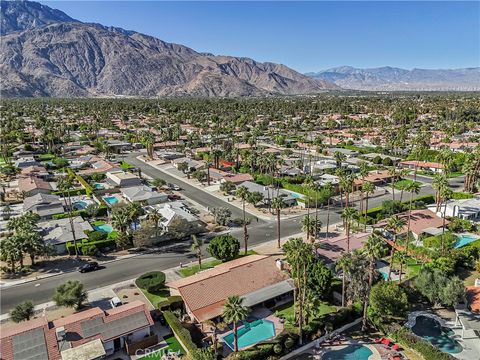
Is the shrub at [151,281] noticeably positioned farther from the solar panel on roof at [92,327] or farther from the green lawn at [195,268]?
the solar panel on roof at [92,327]

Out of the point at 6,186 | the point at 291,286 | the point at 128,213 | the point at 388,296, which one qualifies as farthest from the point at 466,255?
the point at 6,186

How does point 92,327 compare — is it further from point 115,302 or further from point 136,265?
point 136,265

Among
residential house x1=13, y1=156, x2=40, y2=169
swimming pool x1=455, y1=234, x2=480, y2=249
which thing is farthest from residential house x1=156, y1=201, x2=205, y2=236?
residential house x1=13, y1=156, x2=40, y2=169

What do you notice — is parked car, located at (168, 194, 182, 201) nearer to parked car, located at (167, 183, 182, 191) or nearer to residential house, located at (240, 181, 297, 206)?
parked car, located at (167, 183, 182, 191)

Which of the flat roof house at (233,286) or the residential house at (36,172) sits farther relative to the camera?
the residential house at (36,172)

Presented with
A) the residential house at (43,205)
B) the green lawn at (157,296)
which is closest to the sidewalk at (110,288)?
the green lawn at (157,296)

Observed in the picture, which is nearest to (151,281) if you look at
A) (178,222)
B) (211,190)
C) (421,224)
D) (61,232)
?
(178,222)
